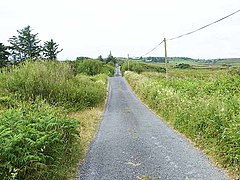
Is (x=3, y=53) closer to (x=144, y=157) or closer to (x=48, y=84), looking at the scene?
(x=48, y=84)

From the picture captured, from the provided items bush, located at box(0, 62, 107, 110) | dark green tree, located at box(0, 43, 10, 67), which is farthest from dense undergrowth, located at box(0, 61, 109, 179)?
dark green tree, located at box(0, 43, 10, 67)

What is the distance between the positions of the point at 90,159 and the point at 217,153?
331 cm

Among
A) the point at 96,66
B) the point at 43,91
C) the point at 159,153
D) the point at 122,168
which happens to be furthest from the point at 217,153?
the point at 96,66

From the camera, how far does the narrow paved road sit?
6.55 m

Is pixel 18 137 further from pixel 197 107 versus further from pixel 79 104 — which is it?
pixel 79 104

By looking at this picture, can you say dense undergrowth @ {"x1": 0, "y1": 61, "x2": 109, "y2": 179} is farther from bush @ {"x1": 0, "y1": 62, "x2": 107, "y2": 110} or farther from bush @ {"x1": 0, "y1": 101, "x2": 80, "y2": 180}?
bush @ {"x1": 0, "y1": 62, "x2": 107, "y2": 110}

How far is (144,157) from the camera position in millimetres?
7867

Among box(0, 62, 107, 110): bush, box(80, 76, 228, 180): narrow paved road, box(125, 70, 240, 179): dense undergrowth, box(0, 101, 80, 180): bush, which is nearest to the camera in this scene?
box(0, 101, 80, 180): bush

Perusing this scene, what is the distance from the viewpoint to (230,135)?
695cm

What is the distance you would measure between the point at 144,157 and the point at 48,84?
31.9 feet

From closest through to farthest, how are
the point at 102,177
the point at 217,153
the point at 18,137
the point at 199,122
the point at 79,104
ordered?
the point at 18,137
the point at 102,177
the point at 217,153
the point at 199,122
the point at 79,104

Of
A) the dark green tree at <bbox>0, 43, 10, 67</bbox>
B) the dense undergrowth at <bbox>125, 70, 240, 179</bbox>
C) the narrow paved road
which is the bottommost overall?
the narrow paved road

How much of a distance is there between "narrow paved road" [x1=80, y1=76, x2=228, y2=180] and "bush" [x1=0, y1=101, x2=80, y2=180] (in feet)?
2.74

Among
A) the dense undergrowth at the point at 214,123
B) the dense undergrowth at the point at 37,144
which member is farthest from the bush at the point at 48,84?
the dense undergrowth at the point at 214,123
